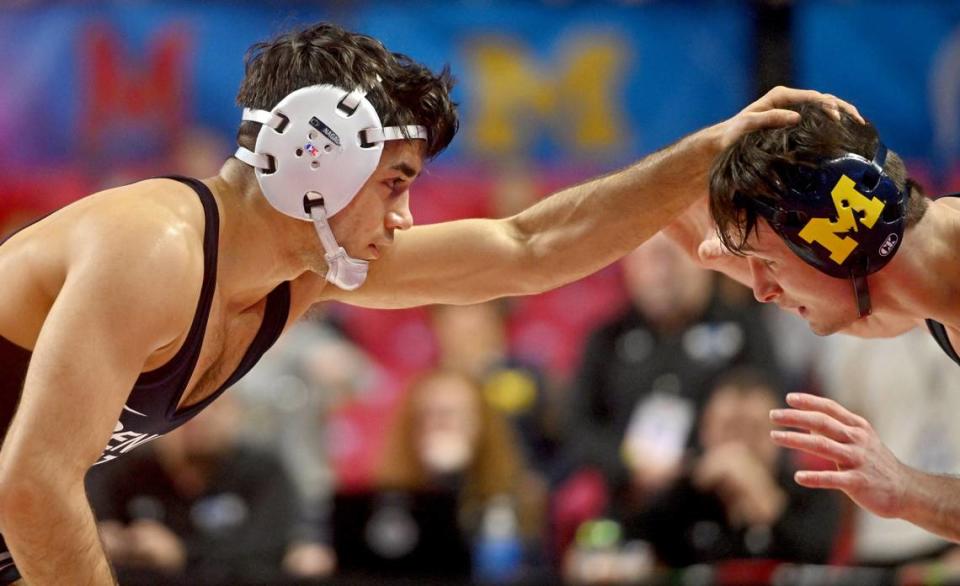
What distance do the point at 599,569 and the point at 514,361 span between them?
1.37m

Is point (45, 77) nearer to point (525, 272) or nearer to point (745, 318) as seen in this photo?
point (745, 318)

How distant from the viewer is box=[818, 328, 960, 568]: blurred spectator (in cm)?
629

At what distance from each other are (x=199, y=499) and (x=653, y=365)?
2156 mm

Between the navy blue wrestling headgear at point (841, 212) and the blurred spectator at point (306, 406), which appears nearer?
the navy blue wrestling headgear at point (841, 212)

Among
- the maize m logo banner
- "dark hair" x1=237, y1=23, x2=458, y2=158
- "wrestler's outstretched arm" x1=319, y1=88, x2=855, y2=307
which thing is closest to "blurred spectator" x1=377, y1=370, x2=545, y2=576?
the maize m logo banner

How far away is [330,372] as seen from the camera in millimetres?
7598

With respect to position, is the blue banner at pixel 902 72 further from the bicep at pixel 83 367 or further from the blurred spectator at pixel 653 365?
the bicep at pixel 83 367

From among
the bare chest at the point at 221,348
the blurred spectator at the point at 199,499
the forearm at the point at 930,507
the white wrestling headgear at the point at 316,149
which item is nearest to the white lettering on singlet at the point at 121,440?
the bare chest at the point at 221,348

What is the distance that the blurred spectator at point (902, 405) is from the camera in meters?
6.29

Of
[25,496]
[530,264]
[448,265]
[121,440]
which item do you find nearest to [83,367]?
[25,496]

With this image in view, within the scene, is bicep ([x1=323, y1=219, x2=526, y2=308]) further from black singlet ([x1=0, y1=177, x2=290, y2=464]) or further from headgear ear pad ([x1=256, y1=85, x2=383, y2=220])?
black singlet ([x1=0, y1=177, x2=290, y2=464])

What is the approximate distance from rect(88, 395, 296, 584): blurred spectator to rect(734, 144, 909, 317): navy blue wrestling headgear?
3388 millimetres

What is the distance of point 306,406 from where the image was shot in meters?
7.19

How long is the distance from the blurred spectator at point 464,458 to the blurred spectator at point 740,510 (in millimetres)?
587
